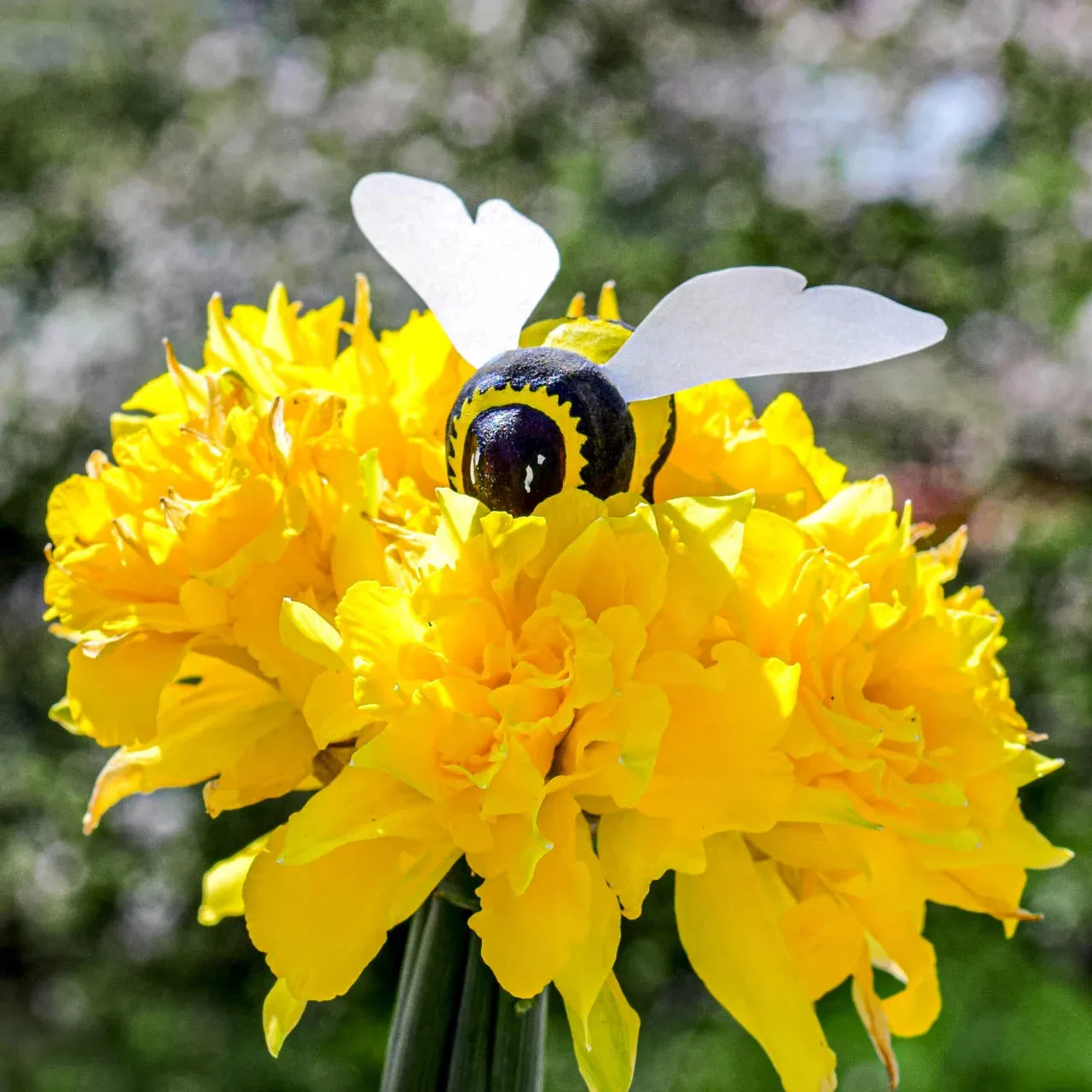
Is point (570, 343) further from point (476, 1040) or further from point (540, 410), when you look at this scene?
point (476, 1040)

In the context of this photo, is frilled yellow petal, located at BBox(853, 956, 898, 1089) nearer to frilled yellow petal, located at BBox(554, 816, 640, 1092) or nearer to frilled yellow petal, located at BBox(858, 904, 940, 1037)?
frilled yellow petal, located at BBox(858, 904, 940, 1037)

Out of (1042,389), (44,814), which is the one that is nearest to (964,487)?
(1042,389)

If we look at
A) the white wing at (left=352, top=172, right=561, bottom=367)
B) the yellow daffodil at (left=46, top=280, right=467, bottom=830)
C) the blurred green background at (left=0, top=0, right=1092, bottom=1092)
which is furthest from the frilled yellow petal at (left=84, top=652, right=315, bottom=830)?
the blurred green background at (left=0, top=0, right=1092, bottom=1092)

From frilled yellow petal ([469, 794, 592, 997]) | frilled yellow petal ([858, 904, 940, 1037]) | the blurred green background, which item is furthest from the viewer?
the blurred green background

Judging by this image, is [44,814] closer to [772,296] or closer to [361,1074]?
[361,1074]

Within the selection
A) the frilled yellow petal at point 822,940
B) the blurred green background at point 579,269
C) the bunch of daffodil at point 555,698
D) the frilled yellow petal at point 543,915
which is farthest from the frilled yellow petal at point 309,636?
the blurred green background at point 579,269

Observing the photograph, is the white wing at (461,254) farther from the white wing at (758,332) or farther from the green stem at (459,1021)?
the green stem at (459,1021)
